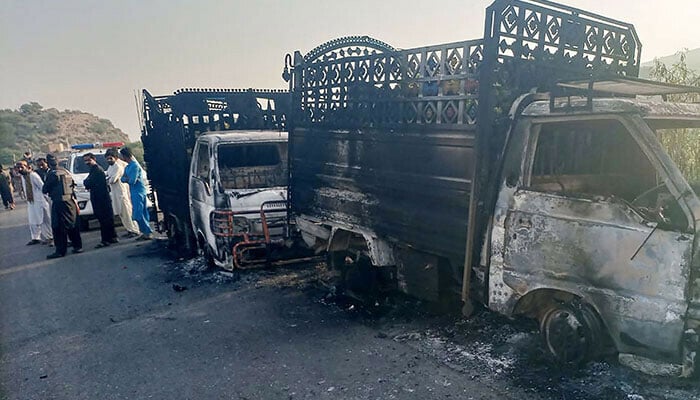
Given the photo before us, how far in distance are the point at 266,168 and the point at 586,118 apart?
15.5 ft

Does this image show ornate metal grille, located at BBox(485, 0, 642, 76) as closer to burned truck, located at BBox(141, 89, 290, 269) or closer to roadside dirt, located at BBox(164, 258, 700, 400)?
roadside dirt, located at BBox(164, 258, 700, 400)

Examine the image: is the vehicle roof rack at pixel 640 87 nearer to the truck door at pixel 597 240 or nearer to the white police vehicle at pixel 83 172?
the truck door at pixel 597 240

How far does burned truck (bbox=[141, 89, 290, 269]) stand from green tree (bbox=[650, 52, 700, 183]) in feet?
15.4

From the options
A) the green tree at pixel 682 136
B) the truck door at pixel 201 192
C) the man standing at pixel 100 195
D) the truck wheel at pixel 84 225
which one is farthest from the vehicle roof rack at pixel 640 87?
the truck wheel at pixel 84 225

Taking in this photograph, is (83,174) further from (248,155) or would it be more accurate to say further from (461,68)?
(461,68)

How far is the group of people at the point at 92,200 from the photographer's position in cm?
820

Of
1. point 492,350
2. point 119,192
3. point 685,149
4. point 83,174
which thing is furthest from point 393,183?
point 83,174

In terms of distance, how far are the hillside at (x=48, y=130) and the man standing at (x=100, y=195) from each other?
1095 inches

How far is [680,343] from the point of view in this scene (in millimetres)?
2816

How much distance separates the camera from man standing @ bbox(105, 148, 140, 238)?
9445mm

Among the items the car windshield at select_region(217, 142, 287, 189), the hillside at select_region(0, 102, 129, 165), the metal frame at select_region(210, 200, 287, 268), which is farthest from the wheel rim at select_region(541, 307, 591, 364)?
the hillside at select_region(0, 102, 129, 165)

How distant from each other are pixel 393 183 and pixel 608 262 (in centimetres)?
183

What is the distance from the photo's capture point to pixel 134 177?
29.6ft

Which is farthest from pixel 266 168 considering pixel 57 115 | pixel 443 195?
pixel 57 115
